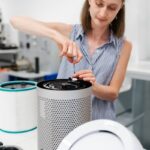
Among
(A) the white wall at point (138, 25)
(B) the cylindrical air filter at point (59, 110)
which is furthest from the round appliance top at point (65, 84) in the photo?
(A) the white wall at point (138, 25)

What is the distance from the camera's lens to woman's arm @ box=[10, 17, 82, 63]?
0.74 m

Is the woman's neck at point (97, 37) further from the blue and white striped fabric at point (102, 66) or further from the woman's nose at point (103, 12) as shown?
the woman's nose at point (103, 12)

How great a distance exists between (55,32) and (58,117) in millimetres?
353

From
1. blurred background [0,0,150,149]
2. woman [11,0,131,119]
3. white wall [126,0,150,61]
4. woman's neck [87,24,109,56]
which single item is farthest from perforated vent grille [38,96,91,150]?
white wall [126,0,150,61]

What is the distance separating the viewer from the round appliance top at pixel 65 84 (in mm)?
633

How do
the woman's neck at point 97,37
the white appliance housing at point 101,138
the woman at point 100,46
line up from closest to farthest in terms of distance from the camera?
the white appliance housing at point 101,138, the woman at point 100,46, the woman's neck at point 97,37

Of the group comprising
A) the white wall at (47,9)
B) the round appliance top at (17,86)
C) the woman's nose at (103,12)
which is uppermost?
the white wall at (47,9)

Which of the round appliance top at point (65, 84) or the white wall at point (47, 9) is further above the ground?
the white wall at point (47, 9)

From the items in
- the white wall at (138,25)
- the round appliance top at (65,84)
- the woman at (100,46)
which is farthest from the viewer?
the white wall at (138,25)

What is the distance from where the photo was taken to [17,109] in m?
0.83

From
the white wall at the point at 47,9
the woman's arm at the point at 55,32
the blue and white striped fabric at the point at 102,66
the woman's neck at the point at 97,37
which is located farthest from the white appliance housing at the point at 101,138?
the white wall at the point at 47,9

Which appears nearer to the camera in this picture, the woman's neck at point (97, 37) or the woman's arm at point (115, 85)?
the woman's arm at point (115, 85)

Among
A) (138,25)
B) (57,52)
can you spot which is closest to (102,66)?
(138,25)

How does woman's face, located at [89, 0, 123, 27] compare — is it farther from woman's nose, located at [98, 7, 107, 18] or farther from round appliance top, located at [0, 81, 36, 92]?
round appliance top, located at [0, 81, 36, 92]
